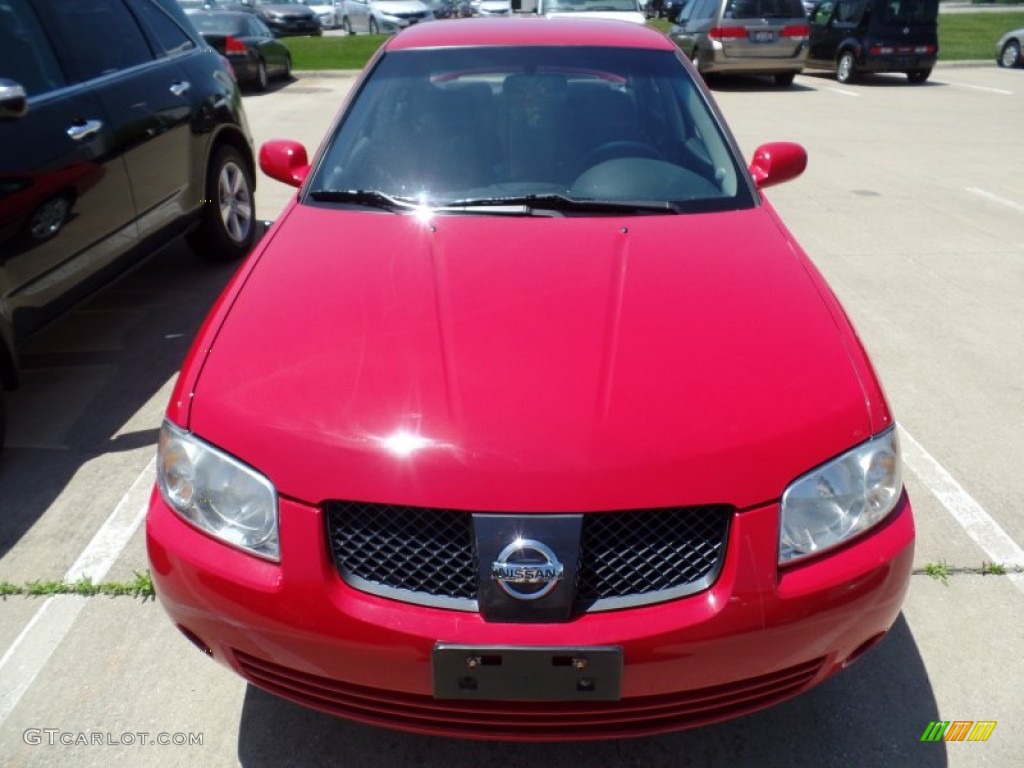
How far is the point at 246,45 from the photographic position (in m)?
15.0

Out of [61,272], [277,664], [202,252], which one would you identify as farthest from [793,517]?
[202,252]

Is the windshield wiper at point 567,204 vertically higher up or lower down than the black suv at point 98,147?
higher up

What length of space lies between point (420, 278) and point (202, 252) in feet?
12.7

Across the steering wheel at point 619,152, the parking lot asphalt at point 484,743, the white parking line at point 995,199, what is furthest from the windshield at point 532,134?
A: the white parking line at point 995,199

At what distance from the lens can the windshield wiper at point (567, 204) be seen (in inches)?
116

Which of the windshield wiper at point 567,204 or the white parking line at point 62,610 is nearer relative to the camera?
the white parking line at point 62,610

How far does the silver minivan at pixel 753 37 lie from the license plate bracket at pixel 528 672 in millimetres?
14808

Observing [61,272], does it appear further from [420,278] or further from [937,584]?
[937,584]

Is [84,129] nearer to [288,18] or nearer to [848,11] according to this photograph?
[848,11]

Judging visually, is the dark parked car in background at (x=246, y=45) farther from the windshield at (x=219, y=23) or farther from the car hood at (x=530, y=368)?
the car hood at (x=530, y=368)

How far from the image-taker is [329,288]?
252cm

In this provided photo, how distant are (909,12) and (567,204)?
15.6 m

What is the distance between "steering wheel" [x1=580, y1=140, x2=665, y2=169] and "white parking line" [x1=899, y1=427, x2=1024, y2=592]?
156cm

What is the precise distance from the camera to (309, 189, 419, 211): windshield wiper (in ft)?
9.75
